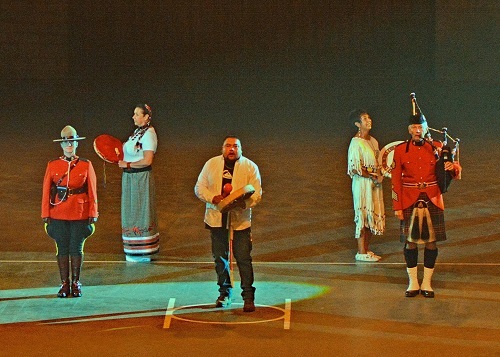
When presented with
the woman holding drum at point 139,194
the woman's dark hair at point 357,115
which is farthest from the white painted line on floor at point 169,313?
the woman's dark hair at point 357,115

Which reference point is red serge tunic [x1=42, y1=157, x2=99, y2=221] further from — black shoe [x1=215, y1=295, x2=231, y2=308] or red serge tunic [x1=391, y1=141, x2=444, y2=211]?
red serge tunic [x1=391, y1=141, x2=444, y2=211]

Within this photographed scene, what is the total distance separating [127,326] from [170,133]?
41.8ft

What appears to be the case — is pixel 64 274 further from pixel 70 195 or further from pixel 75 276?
pixel 70 195

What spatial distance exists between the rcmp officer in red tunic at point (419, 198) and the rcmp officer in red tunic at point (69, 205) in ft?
9.65

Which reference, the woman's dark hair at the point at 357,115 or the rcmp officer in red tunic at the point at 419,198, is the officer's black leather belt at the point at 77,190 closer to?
the rcmp officer in red tunic at the point at 419,198

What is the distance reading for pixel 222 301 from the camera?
10.0m

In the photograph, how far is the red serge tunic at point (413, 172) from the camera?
10438 mm

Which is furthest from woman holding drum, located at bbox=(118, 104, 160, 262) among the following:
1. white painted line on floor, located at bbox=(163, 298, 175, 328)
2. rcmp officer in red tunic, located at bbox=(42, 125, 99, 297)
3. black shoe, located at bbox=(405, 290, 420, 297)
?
black shoe, located at bbox=(405, 290, 420, 297)

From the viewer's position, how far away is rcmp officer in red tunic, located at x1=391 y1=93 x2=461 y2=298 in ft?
34.2

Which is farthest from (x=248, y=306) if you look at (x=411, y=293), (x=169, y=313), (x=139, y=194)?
(x=139, y=194)

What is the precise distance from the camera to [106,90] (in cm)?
2762

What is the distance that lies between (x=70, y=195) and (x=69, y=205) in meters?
0.10

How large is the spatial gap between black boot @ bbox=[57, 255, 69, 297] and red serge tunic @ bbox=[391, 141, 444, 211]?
319 cm

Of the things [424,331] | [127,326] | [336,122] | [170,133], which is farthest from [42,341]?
[336,122]
